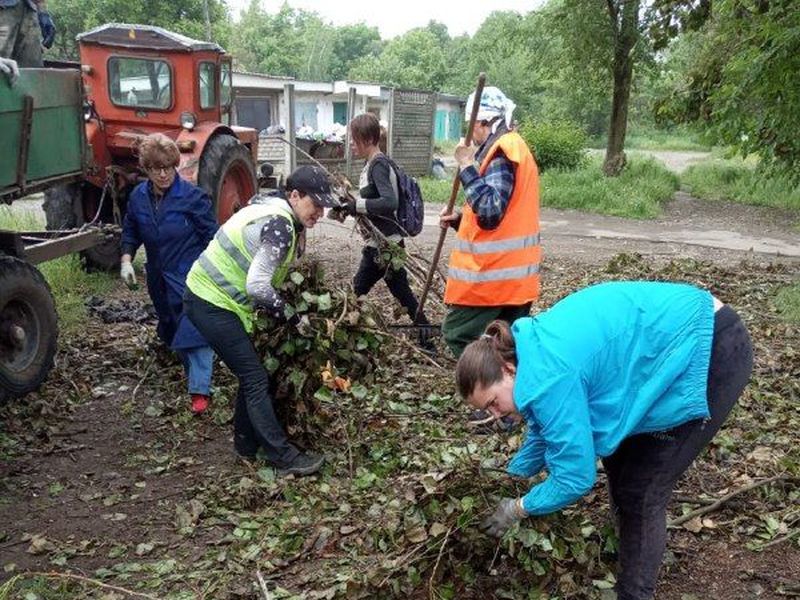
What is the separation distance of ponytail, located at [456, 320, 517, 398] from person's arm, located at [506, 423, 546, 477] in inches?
18.1

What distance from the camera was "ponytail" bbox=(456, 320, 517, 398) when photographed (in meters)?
2.16

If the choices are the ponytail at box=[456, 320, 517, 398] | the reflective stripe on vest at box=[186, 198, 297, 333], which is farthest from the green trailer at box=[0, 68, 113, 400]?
the ponytail at box=[456, 320, 517, 398]

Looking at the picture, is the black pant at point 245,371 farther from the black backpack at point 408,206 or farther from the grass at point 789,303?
the grass at point 789,303

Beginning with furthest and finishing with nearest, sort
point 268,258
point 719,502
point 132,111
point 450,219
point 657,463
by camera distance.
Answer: point 132,111
point 450,219
point 268,258
point 719,502
point 657,463

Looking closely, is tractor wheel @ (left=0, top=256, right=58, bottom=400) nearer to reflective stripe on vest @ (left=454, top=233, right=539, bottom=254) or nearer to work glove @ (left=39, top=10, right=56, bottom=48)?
work glove @ (left=39, top=10, right=56, bottom=48)

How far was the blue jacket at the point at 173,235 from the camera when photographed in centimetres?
442

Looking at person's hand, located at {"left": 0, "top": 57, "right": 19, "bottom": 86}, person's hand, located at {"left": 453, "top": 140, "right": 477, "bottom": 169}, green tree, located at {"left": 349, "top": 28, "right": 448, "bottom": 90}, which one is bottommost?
person's hand, located at {"left": 453, "top": 140, "right": 477, "bottom": 169}

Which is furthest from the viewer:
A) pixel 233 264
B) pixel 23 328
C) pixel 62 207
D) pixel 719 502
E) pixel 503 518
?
pixel 62 207

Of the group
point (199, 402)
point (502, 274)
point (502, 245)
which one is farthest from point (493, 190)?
point (199, 402)

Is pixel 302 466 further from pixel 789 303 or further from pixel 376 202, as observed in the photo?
pixel 789 303

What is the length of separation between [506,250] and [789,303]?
4.12m

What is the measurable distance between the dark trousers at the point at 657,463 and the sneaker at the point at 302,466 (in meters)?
1.64

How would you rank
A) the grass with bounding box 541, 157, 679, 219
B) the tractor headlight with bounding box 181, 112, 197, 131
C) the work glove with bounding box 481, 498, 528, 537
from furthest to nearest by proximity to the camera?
1. the grass with bounding box 541, 157, 679, 219
2. the tractor headlight with bounding box 181, 112, 197, 131
3. the work glove with bounding box 481, 498, 528, 537

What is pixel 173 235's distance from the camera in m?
4.44
